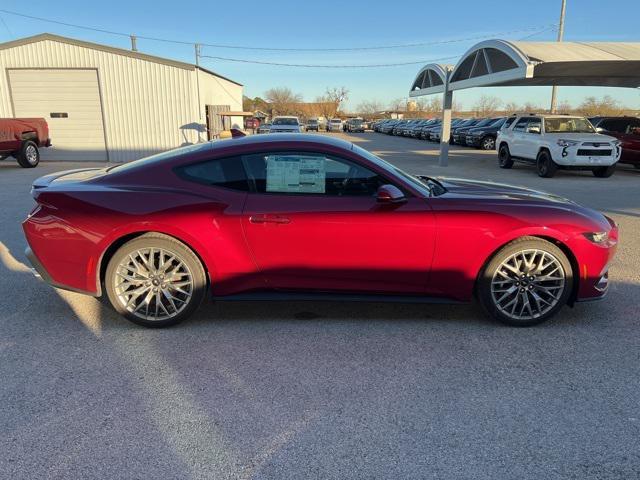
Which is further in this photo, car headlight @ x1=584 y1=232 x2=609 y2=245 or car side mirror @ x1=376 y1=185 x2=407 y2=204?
car headlight @ x1=584 y1=232 x2=609 y2=245

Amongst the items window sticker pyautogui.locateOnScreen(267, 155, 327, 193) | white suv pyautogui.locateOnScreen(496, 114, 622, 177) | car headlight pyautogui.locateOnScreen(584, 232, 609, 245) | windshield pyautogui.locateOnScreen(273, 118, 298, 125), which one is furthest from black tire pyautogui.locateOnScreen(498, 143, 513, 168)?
window sticker pyautogui.locateOnScreen(267, 155, 327, 193)

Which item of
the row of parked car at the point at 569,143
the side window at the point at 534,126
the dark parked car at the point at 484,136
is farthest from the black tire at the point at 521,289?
the dark parked car at the point at 484,136

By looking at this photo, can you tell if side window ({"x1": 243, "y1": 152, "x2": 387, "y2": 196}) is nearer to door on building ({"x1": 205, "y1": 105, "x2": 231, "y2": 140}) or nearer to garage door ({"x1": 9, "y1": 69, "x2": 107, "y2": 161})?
garage door ({"x1": 9, "y1": 69, "x2": 107, "y2": 161})

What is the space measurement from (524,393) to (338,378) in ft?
3.83

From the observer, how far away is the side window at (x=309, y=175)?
380 cm

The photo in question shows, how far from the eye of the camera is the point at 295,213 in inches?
145

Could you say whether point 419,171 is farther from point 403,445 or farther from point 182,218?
point 403,445

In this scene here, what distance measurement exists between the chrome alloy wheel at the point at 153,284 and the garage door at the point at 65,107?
17.0 meters

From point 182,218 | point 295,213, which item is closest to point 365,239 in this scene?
point 295,213

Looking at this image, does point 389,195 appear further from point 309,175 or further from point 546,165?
point 546,165

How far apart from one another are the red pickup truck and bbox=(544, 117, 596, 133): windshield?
16277 mm

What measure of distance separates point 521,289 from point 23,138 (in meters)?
16.4

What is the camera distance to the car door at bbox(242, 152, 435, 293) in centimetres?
367

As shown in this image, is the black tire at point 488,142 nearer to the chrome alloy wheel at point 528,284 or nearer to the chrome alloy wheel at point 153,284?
the chrome alloy wheel at point 528,284
